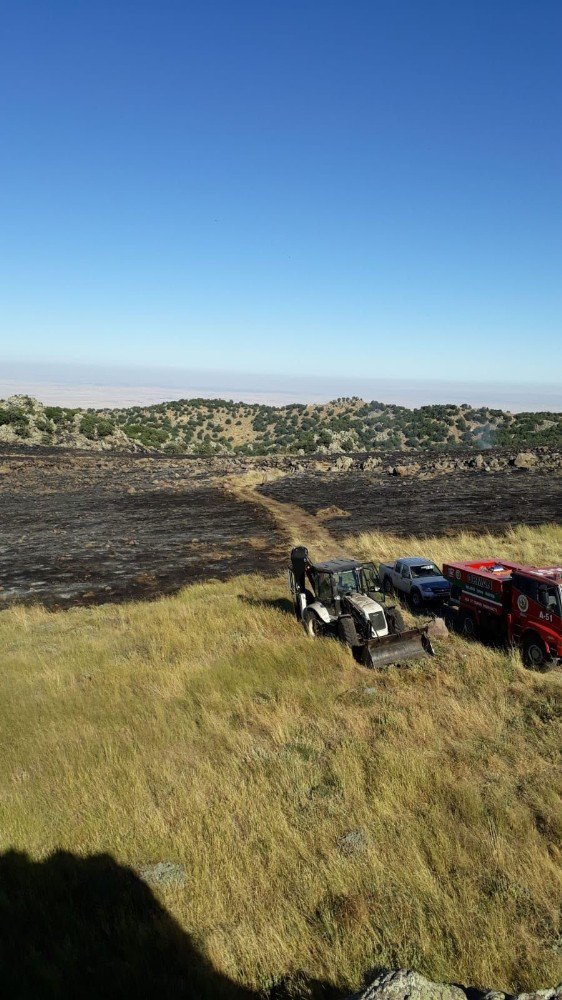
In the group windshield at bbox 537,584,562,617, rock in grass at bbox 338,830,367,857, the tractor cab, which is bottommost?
rock in grass at bbox 338,830,367,857

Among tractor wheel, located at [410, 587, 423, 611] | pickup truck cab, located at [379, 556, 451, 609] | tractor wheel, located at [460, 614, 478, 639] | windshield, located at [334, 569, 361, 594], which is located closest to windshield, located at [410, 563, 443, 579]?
pickup truck cab, located at [379, 556, 451, 609]

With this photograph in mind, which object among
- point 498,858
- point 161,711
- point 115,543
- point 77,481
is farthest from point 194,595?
point 77,481

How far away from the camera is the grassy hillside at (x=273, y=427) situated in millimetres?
78000

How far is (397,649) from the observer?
40.3 feet

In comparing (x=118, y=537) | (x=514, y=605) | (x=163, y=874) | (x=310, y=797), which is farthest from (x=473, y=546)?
(x=163, y=874)

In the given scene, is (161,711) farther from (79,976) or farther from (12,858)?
(79,976)

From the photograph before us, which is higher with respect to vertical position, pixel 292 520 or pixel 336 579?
pixel 336 579

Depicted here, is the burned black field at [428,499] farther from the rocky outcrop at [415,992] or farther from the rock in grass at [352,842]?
the rocky outcrop at [415,992]

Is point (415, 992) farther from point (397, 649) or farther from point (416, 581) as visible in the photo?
point (416, 581)

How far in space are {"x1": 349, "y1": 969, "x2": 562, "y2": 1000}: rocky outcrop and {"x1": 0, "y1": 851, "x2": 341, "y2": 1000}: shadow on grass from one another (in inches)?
31.4

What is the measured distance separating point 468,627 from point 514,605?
201 cm

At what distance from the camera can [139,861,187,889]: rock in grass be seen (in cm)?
595

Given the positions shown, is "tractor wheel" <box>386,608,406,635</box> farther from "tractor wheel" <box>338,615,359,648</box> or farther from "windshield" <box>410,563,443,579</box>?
"windshield" <box>410,563,443,579</box>

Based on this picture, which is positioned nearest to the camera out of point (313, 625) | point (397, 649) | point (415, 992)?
point (415, 992)
